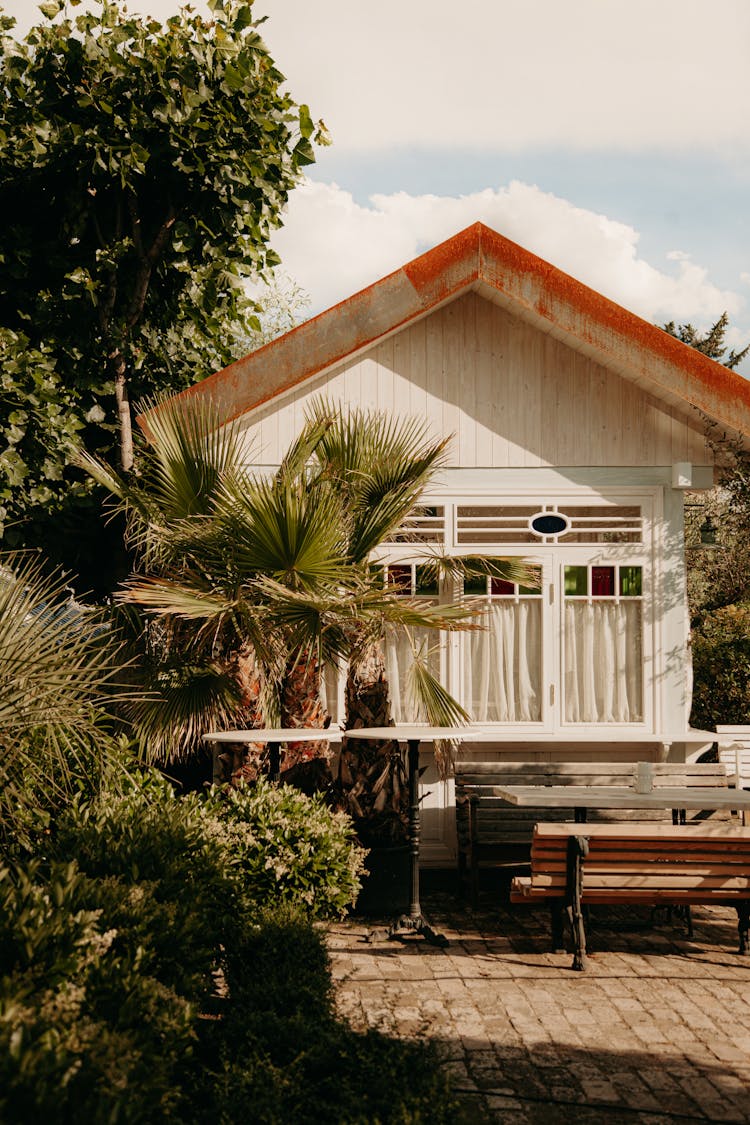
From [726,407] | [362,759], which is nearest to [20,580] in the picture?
[362,759]

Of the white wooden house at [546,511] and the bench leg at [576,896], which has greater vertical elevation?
the white wooden house at [546,511]

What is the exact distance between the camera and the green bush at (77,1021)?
243cm

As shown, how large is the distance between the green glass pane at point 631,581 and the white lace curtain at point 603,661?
0.29ft

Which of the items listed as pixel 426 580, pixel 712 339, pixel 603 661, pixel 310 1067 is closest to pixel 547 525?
pixel 426 580

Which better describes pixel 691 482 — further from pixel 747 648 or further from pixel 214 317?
pixel 214 317

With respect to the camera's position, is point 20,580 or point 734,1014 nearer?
point 734,1014

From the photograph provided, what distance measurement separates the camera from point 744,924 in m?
6.72

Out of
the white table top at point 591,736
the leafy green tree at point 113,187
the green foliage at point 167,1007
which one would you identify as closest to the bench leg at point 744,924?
the white table top at point 591,736

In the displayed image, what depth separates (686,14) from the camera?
25.9ft

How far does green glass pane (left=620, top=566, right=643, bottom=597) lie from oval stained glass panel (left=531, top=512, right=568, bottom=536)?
625 millimetres

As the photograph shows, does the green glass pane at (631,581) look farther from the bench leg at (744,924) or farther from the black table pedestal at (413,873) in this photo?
the bench leg at (744,924)

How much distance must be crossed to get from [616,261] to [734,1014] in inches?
5507

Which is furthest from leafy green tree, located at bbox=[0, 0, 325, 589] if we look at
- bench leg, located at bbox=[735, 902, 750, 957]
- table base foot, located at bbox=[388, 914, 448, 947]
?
bench leg, located at bbox=[735, 902, 750, 957]

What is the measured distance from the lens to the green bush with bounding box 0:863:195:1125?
243 cm
